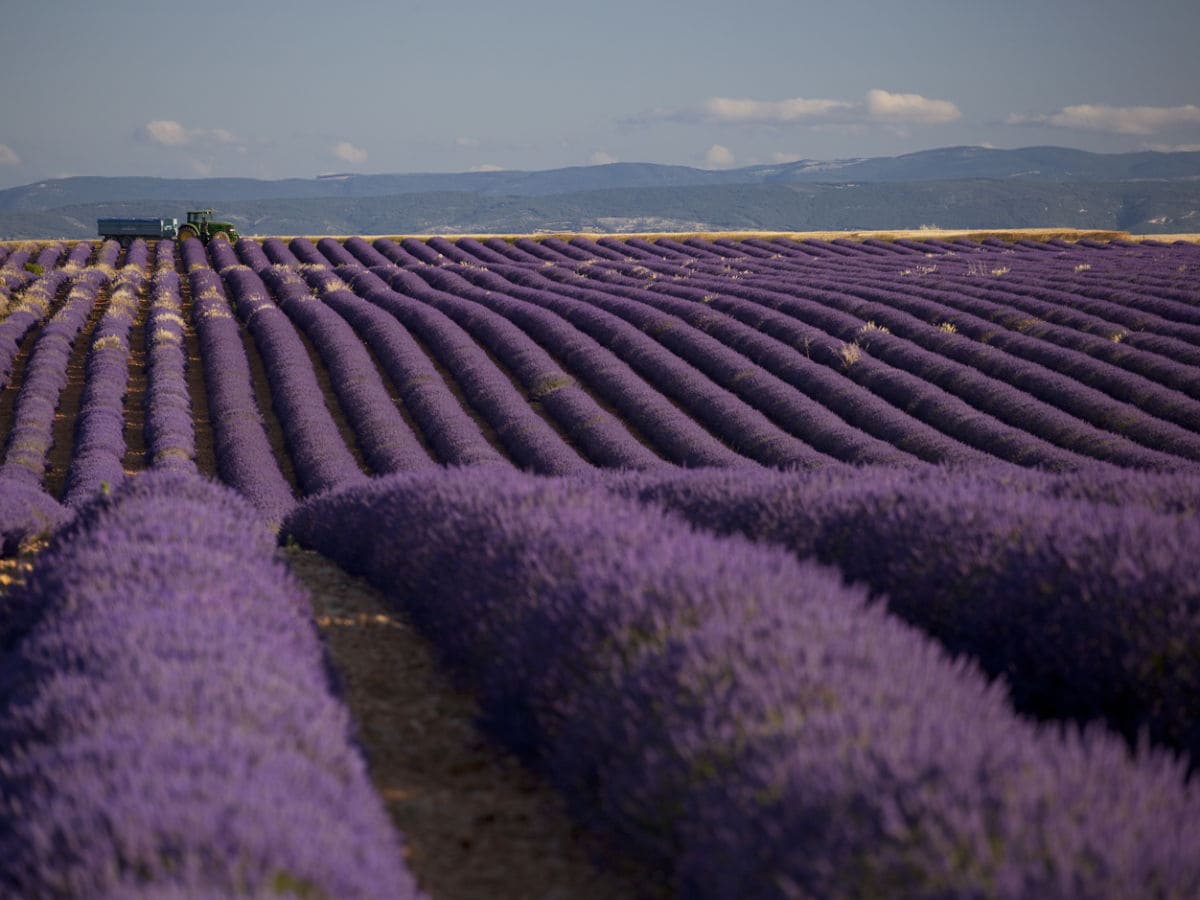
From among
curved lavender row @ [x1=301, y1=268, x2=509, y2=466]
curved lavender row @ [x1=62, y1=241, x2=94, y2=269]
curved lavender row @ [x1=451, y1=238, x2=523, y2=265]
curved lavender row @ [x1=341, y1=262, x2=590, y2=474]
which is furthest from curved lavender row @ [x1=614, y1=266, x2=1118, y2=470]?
curved lavender row @ [x1=62, y1=241, x2=94, y2=269]

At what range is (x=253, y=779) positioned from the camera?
246 cm

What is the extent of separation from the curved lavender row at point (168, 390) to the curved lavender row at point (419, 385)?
136 inches

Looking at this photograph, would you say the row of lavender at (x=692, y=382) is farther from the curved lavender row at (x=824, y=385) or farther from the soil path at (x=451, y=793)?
the soil path at (x=451, y=793)

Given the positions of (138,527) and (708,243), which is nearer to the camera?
(138,527)

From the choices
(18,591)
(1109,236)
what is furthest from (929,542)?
(1109,236)

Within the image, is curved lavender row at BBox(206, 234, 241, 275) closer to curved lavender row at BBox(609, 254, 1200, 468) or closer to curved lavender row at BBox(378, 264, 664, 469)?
curved lavender row at BBox(378, 264, 664, 469)

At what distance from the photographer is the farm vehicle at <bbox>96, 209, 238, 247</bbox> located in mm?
46812

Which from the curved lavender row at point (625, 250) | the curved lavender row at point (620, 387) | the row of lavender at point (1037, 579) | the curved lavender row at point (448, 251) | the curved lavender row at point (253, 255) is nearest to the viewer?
the row of lavender at point (1037, 579)

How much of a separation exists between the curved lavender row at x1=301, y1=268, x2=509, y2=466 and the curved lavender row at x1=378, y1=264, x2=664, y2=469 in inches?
57.7

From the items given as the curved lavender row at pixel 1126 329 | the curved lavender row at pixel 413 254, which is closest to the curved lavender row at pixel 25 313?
the curved lavender row at pixel 413 254

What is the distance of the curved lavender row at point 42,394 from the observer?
1439 centimetres

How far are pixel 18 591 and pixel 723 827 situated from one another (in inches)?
150

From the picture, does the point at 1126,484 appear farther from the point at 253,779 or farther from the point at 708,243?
the point at 708,243

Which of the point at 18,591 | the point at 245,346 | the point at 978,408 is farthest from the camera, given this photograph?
the point at 245,346
